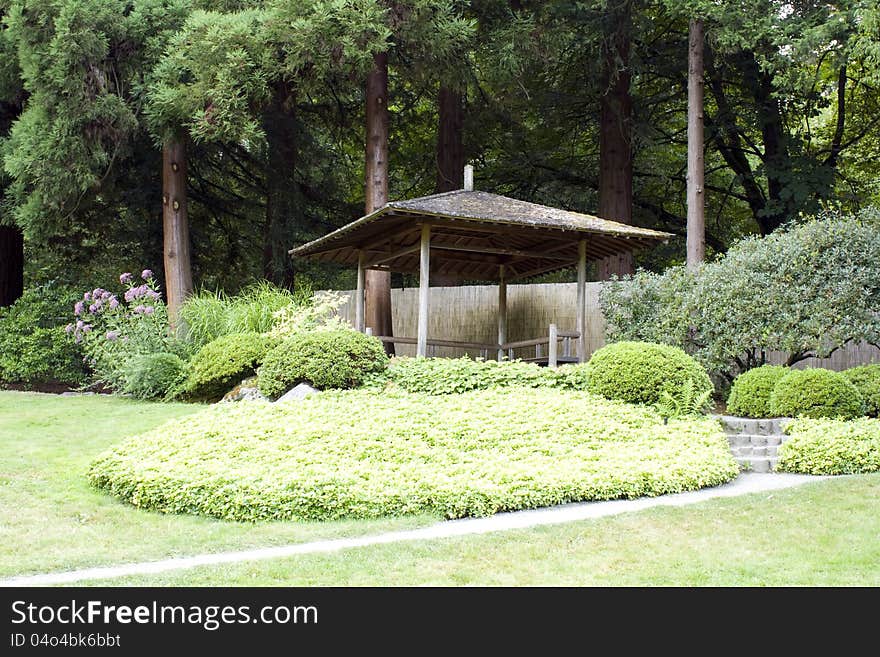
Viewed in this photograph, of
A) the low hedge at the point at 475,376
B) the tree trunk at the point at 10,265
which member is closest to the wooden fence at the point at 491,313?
the low hedge at the point at 475,376

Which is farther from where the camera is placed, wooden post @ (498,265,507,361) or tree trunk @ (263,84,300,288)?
tree trunk @ (263,84,300,288)

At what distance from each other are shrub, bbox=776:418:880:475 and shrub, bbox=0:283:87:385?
11.7 meters

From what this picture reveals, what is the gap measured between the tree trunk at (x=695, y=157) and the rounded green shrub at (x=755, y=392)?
4.04m

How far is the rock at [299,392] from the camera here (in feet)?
31.8

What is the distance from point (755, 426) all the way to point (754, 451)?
62cm

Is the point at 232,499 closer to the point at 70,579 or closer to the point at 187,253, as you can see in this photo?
the point at 70,579

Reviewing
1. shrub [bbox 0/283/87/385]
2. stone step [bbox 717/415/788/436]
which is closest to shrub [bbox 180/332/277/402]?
shrub [bbox 0/283/87/385]

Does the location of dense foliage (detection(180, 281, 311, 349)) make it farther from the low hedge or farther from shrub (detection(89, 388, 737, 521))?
shrub (detection(89, 388, 737, 521))

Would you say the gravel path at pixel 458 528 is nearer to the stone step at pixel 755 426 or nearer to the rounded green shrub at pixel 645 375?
the stone step at pixel 755 426

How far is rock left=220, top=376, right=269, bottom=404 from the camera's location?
10.5 meters

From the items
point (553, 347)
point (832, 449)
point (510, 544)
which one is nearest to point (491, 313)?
point (553, 347)
